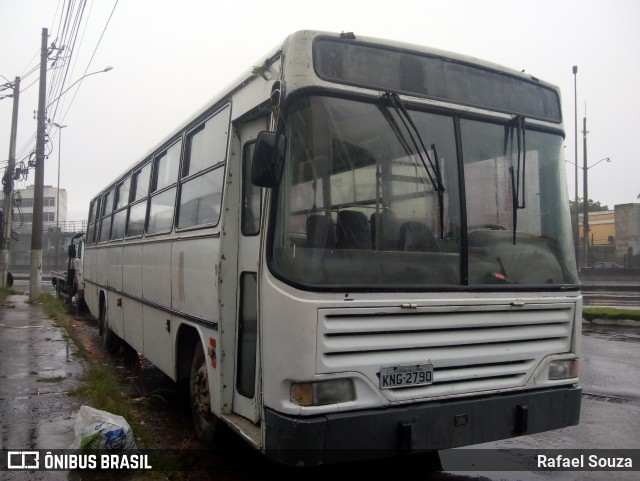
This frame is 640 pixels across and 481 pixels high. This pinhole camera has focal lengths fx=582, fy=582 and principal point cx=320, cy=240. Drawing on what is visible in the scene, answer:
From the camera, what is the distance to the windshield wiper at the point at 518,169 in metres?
4.39

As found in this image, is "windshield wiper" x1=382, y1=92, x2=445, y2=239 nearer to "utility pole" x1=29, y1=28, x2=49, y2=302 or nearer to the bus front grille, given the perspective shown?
the bus front grille

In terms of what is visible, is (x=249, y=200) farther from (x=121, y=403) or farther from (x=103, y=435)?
(x=121, y=403)

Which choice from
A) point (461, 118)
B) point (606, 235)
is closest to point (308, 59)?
point (461, 118)

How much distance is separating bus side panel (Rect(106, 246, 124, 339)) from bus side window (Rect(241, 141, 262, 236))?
5275 millimetres

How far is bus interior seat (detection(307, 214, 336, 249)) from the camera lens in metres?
3.78

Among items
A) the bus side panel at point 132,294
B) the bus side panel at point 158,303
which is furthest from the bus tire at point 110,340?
the bus side panel at point 158,303

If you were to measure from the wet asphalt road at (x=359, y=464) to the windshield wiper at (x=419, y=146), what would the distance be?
2304 mm

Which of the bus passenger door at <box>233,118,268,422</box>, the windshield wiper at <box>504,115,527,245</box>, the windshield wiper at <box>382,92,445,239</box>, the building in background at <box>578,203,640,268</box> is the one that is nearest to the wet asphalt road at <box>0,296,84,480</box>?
the bus passenger door at <box>233,118,268,422</box>

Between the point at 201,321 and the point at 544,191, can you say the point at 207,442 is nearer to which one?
the point at 201,321

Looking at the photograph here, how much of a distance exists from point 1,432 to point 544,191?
522cm

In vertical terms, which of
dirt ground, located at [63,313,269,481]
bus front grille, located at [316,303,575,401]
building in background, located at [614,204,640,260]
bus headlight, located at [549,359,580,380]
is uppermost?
building in background, located at [614,204,640,260]

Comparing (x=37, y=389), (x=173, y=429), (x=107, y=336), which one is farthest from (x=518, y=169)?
(x=107, y=336)

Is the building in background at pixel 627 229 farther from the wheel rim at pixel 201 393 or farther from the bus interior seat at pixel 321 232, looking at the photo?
the bus interior seat at pixel 321 232

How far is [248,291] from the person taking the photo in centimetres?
429
